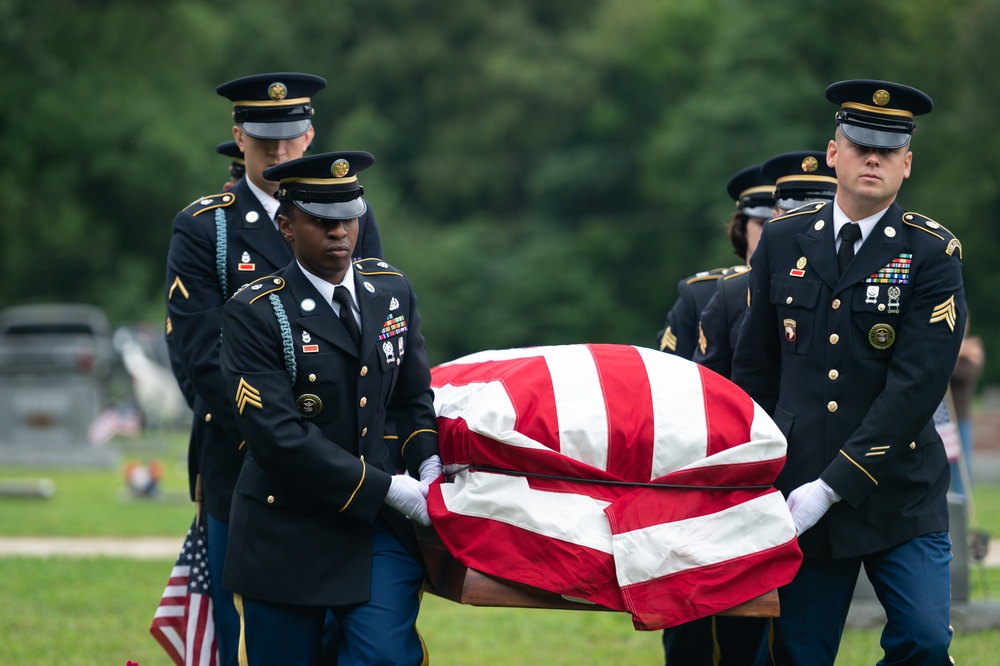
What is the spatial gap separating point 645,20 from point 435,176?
901 centimetres

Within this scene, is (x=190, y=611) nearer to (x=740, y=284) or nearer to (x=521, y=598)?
(x=521, y=598)

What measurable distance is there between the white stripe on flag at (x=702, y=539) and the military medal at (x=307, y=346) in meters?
1.11

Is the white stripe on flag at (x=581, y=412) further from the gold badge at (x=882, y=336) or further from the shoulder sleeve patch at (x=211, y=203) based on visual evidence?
the shoulder sleeve patch at (x=211, y=203)

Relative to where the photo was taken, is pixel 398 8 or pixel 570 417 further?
pixel 398 8

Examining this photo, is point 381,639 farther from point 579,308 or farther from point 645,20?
point 645,20

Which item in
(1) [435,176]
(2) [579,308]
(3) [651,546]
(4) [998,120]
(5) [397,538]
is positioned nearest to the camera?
(3) [651,546]

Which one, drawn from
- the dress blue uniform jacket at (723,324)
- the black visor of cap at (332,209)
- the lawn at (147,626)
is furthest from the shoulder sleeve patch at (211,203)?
the lawn at (147,626)

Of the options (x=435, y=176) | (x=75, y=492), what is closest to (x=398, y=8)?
(x=435, y=176)

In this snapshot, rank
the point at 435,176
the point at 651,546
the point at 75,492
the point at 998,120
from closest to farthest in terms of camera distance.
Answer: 1. the point at 651,546
2. the point at 75,492
3. the point at 998,120
4. the point at 435,176

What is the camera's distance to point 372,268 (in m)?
4.97

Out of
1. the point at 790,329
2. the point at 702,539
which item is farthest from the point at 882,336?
the point at 702,539

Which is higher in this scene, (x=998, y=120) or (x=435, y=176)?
(x=998, y=120)

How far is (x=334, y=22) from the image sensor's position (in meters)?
49.3

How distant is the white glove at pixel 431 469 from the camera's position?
4762 mm
